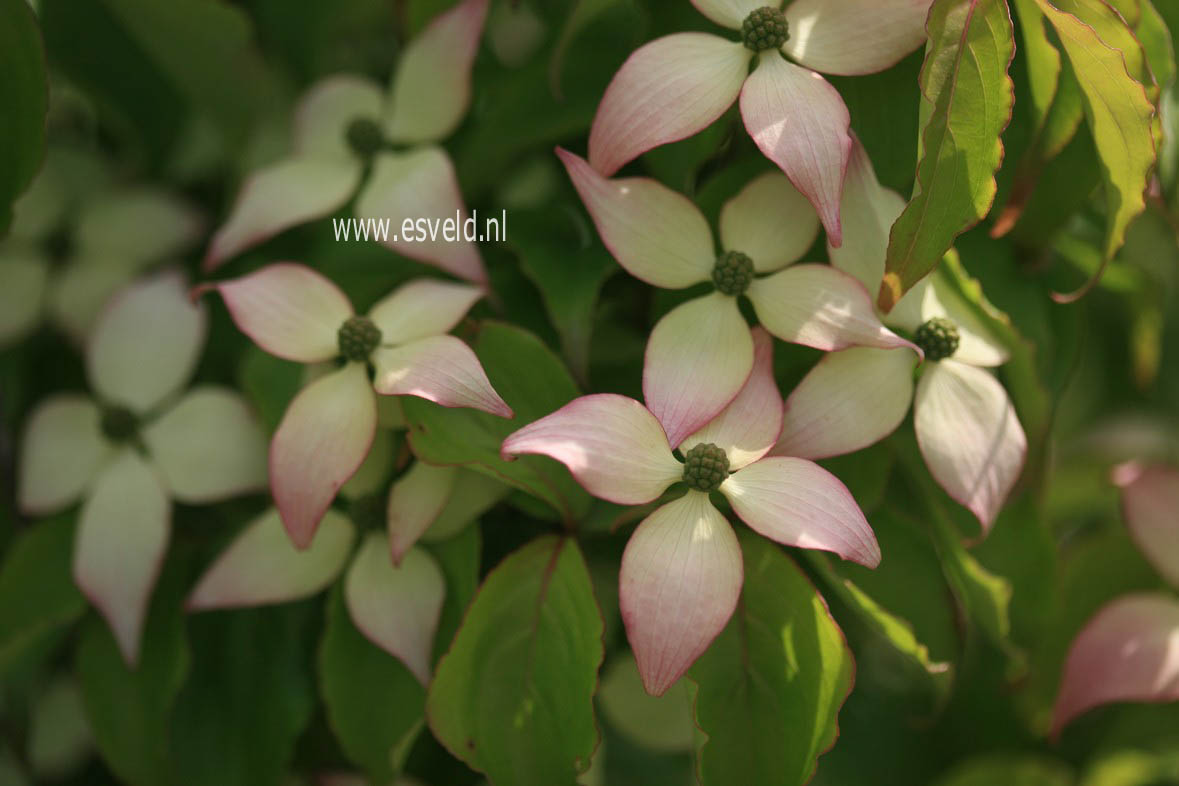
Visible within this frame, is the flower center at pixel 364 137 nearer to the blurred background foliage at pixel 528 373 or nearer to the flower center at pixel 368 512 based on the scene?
the blurred background foliage at pixel 528 373

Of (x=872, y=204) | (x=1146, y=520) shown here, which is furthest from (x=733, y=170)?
(x=1146, y=520)

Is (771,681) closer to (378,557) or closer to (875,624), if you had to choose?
(875,624)

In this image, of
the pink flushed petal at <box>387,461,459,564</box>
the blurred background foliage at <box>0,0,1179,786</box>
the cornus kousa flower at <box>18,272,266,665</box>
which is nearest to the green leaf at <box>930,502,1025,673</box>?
the blurred background foliage at <box>0,0,1179,786</box>

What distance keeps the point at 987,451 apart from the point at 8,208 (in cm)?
43

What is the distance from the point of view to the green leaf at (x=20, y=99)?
44cm

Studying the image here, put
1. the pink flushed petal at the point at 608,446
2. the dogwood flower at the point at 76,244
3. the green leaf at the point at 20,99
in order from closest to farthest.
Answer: the pink flushed petal at the point at 608,446, the green leaf at the point at 20,99, the dogwood flower at the point at 76,244

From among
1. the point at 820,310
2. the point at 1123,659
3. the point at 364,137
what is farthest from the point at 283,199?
the point at 1123,659

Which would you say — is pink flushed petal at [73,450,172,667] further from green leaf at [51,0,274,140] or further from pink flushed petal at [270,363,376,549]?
green leaf at [51,0,274,140]

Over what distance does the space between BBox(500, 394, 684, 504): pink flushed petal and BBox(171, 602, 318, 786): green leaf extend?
0.72 ft

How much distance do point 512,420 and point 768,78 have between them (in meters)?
0.16

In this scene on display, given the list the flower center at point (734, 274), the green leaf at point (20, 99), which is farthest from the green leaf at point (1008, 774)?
the green leaf at point (20, 99)

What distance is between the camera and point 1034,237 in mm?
465

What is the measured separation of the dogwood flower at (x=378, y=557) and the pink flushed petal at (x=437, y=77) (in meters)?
0.16

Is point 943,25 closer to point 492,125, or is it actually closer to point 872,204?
point 872,204
